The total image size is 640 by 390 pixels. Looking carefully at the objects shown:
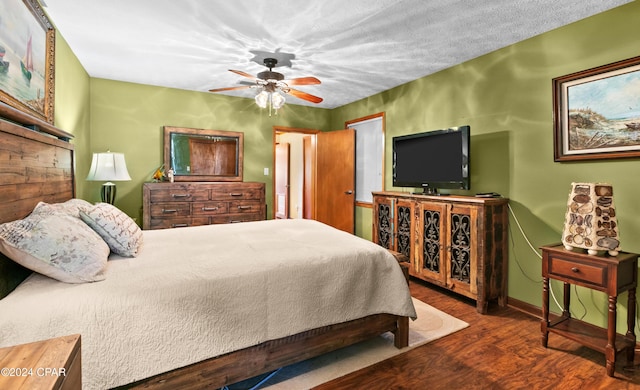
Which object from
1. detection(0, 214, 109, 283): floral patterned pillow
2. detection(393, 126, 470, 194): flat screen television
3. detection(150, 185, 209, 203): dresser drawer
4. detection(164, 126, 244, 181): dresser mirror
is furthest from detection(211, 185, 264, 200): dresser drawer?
detection(0, 214, 109, 283): floral patterned pillow

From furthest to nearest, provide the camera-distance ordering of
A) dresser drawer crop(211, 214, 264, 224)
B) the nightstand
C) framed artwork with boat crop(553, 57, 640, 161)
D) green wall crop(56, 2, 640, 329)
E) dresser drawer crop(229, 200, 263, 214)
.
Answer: dresser drawer crop(229, 200, 263, 214) < dresser drawer crop(211, 214, 264, 224) < green wall crop(56, 2, 640, 329) < framed artwork with boat crop(553, 57, 640, 161) < the nightstand

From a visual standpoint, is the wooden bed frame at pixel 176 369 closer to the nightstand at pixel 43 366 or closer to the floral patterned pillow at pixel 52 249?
the floral patterned pillow at pixel 52 249

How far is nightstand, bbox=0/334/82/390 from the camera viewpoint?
0.73 m

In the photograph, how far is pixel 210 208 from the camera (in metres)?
4.14

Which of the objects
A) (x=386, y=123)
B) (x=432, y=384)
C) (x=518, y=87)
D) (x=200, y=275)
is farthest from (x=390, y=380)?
(x=386, y=123)

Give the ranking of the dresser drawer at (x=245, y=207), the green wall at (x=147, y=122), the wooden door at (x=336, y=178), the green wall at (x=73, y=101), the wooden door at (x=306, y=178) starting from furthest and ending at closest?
the wooden door at (x=306, y=178)
the wooden door at (x=336, y=178)
the dresser drawer at (x=245, y=207)
the green wall at (x=147, y=122)
the green wall at (x=73, y=101)

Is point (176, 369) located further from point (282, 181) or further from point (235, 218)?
point (282, 181)

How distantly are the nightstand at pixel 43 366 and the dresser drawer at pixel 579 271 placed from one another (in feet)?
8.78

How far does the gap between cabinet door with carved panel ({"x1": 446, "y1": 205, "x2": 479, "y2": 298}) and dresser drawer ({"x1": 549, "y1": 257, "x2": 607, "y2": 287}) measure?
67 centimetres

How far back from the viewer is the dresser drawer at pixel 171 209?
3.83 m

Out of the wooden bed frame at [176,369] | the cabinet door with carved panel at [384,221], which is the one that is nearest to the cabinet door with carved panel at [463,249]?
the cabinet door with carved panel at [384,221]

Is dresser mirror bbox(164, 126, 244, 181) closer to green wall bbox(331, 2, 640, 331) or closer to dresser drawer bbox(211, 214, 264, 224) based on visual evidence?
dresser drawer bbox(211, 214, 264, 224)

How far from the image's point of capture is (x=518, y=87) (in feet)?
9.55

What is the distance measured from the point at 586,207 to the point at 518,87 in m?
1.35
